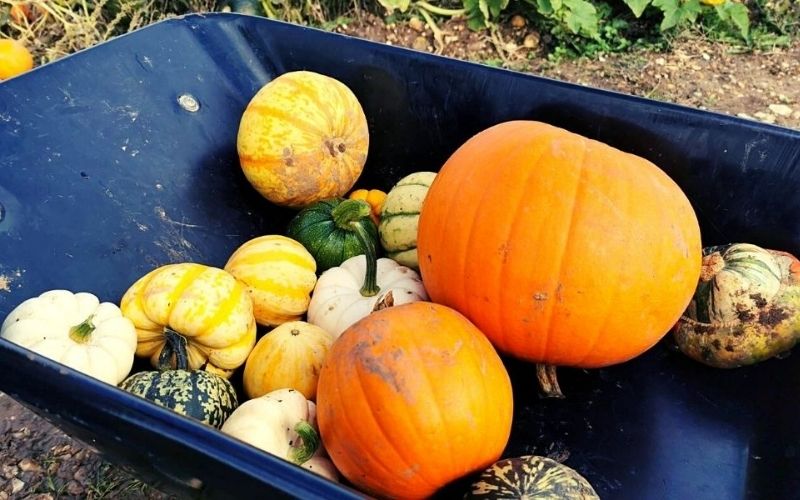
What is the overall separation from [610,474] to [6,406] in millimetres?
1878

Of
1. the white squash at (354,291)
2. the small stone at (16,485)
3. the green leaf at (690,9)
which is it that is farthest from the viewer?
the green leaf at (690,9)

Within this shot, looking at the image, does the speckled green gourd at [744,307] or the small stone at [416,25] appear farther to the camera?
the small stone at [416,25]

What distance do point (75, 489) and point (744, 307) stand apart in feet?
6.13

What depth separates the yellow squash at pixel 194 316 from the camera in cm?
153

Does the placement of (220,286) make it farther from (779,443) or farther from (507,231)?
(779,443)

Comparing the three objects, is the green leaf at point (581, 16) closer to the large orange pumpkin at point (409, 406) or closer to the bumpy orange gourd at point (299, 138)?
the bumpy orange gourd at point (299, 138)

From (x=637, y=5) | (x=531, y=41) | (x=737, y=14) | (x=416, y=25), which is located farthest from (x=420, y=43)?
(x=737, y=14)


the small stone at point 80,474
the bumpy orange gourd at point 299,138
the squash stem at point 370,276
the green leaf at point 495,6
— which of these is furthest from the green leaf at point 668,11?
the small stone at point 80,474

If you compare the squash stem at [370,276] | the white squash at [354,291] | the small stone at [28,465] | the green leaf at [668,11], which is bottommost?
the small stone at [28,465]

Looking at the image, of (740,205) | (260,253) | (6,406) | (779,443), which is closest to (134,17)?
(6,406)

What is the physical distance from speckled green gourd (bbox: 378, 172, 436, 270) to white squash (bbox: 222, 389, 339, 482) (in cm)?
60

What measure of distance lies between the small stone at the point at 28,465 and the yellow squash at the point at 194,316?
719 mm

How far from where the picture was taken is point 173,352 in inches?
62.4

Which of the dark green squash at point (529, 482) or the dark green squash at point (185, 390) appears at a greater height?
the dark green squash at point (529, 482)
